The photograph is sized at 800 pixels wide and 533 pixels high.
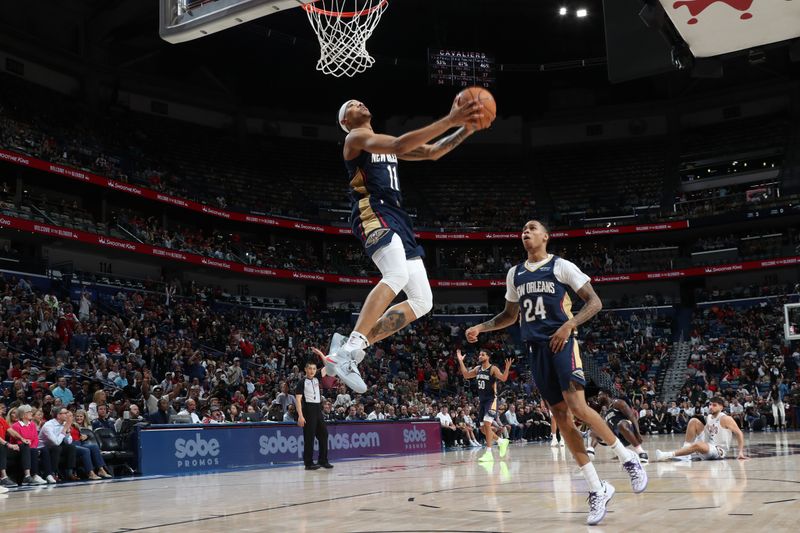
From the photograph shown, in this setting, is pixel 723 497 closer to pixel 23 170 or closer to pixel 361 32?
pixel 361 32

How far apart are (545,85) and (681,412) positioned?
2369 cm

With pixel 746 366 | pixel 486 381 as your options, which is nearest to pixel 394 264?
pixel 486 381

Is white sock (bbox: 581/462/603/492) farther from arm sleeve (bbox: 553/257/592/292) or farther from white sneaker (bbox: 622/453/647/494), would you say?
arm sleeve (bbox: 553/257/592/292)

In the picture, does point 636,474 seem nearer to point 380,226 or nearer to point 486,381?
point 380,226

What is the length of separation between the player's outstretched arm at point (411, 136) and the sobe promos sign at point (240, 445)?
10433 mm

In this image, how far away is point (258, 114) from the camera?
43031 mm

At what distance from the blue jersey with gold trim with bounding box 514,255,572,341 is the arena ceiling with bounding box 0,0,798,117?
31213mm

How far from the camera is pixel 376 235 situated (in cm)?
584

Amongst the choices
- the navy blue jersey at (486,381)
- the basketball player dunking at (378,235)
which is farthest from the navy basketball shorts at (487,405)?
the basketball player dunking at (378,235)

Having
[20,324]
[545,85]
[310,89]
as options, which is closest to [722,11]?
[20,324]

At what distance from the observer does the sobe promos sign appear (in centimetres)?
1448

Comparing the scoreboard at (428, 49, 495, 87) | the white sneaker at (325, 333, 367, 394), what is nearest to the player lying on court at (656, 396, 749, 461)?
the white sneaker at (325, 333, 367, 394)

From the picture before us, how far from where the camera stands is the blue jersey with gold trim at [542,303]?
6.79 m

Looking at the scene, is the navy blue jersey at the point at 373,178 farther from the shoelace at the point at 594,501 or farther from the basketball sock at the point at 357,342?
the shoelace at the point at 594,501
